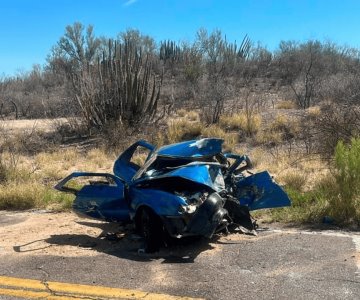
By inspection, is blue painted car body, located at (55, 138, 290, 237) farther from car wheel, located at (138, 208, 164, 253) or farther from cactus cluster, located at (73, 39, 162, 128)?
cactus cluster, located at (73, 39, 162, 128)

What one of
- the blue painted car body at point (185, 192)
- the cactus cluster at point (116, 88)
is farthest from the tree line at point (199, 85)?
the blue painted car body at point (185, 192)

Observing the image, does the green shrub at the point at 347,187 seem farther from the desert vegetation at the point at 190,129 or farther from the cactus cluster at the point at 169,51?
the cactus cluster at the point at 169,51

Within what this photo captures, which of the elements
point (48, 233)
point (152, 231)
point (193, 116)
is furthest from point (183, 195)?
point (193, 116)

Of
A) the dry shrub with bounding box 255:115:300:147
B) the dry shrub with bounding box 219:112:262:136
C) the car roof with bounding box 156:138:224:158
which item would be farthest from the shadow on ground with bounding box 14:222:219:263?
the dry shrub with bounding box 219:112:262:136

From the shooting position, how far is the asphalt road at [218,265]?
476 centimetres

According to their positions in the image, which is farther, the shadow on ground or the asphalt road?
the shadow on ground

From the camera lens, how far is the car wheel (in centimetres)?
611

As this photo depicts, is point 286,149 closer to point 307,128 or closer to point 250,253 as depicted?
point 307,128

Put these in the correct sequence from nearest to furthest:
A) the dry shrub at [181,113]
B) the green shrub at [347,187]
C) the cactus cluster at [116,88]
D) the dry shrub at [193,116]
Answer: the green shrub at [347,187]
the cactus cluster at [116,88]
the dry shrub at [193,116]
the dry shrub at [181,113]

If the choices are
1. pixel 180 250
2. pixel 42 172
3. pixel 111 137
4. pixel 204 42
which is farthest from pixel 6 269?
pixel 204 42

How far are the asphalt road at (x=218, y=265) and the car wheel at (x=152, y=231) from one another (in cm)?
11

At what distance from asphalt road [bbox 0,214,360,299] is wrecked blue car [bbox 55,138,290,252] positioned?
0.30 m

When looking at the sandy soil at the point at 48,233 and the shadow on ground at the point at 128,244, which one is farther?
the sandy soil at the point at 48,233

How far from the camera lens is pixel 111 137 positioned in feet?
56.4
